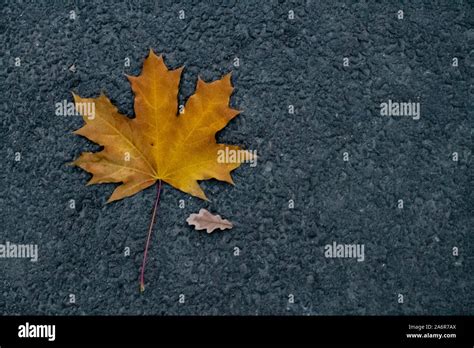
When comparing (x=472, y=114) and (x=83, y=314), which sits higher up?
(x=472, y=114)

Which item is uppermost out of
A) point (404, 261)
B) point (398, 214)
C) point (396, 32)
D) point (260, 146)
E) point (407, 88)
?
point (396, 32)

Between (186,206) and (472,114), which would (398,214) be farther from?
(186,206)

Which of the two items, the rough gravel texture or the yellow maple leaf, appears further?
the rough gravel texture

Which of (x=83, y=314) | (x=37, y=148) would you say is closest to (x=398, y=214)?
(x=83, y=314)

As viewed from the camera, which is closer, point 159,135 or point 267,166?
Result: point 159,135

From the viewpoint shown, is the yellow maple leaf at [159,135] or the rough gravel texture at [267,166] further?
the rough gravel texture at [267,166]
